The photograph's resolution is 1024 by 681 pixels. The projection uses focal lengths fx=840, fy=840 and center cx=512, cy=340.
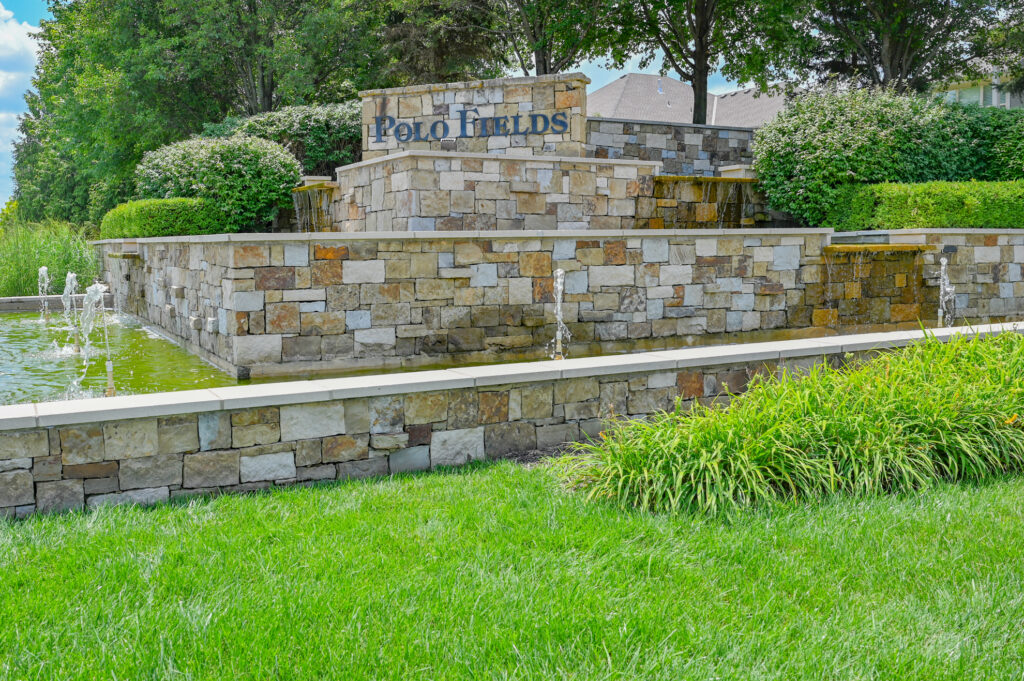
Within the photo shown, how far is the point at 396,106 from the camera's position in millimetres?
11992

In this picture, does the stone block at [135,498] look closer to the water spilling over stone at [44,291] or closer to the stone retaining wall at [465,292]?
the stone retaining wall at [465,292]

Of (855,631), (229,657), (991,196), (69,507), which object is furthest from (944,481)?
(991,196)

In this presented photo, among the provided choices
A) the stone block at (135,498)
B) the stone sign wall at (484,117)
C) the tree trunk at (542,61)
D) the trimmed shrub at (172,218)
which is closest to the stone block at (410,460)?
the stone block at (135,498)

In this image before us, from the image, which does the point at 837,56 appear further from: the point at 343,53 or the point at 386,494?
the point at 386,494

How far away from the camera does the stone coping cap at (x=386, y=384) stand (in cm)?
376

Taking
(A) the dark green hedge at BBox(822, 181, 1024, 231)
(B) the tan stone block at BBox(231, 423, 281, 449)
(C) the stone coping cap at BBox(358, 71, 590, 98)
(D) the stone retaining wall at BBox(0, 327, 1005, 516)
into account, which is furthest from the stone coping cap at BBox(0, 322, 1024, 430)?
(C) the stone coping cap at BBox(358, 71, 590, 98)

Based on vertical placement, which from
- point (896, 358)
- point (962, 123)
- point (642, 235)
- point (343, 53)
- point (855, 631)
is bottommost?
point (855, 631)

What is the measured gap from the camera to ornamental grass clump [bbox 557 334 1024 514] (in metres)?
3.81

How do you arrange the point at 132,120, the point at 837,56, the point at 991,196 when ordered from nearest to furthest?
the point at 991,196
the point at 132,120
the point at 837,56

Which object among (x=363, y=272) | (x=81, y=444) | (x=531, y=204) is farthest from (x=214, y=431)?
(x=531, y=204)

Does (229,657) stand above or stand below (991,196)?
below

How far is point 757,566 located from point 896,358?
8.70 feet

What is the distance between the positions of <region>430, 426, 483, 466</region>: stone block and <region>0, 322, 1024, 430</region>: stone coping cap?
262 millimetres

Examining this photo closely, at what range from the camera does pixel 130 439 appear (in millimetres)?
3854
